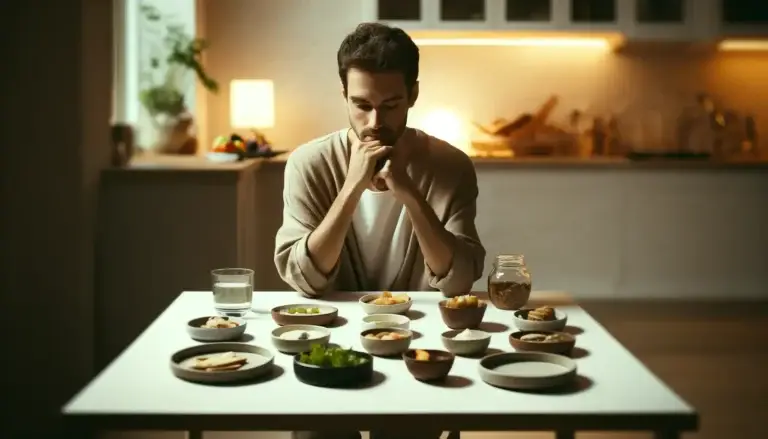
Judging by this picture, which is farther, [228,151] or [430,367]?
[228,151]

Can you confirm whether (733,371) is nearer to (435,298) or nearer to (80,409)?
(435,298)

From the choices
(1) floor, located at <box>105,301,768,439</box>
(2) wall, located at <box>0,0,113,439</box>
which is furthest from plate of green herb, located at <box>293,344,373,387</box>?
(2) wall, located at <box>0,0,113,439</box>

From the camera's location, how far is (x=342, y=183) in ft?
7.16

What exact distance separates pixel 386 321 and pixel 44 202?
170 centimetres

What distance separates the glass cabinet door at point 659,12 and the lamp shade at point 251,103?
6.61ft

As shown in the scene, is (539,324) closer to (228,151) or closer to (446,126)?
(228,151)

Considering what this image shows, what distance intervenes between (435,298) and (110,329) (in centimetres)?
176

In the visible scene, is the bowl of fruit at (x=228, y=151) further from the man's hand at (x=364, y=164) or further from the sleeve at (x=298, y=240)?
the man's hand at (x=364, y=164)

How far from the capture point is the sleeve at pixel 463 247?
198 cm

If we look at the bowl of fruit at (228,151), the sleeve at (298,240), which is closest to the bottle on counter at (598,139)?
the bowl of fruit at (228,151)

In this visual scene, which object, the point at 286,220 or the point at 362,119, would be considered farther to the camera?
the point at 286,220

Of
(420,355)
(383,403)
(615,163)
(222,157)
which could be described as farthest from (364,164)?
(615,163)

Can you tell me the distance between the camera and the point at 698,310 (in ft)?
15.4

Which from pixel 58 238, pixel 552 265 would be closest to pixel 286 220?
pixel 58 238
